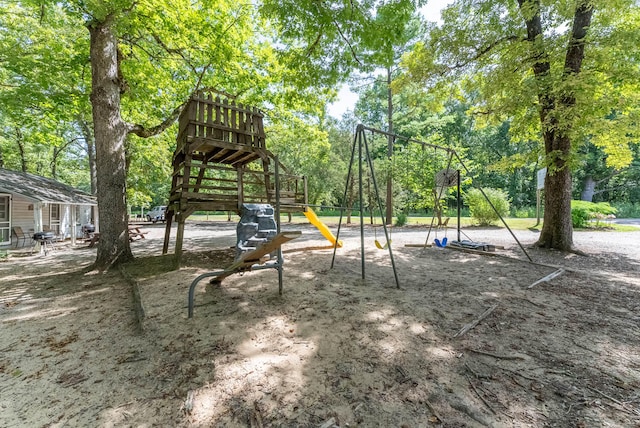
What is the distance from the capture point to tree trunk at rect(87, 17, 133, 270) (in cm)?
629

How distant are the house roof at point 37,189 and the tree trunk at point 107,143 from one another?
8.04m

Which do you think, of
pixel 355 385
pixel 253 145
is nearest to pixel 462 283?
pixel 355 385

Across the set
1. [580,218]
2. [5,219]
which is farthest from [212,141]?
[580,218]

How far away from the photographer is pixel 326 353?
8.68 feet

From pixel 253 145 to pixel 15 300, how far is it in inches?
199

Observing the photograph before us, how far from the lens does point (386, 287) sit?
4734 millimetres

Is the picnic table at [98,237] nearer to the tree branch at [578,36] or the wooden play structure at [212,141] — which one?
the wooden play structure at [212,141]

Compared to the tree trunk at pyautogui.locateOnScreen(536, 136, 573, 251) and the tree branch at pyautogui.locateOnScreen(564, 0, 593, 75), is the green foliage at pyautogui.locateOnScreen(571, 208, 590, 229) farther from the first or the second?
the tree branch at pyautogui.locateOnScreen(564, 0, 593, 75)

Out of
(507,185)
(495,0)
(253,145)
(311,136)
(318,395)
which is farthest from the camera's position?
(507,185)

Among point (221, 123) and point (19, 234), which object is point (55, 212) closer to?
point (19, 234)

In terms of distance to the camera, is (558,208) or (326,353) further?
(558,208)

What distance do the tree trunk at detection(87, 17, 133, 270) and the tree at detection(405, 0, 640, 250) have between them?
8871 mm

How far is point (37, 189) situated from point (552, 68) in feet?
66.8

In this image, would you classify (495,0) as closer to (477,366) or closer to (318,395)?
(477,366)
